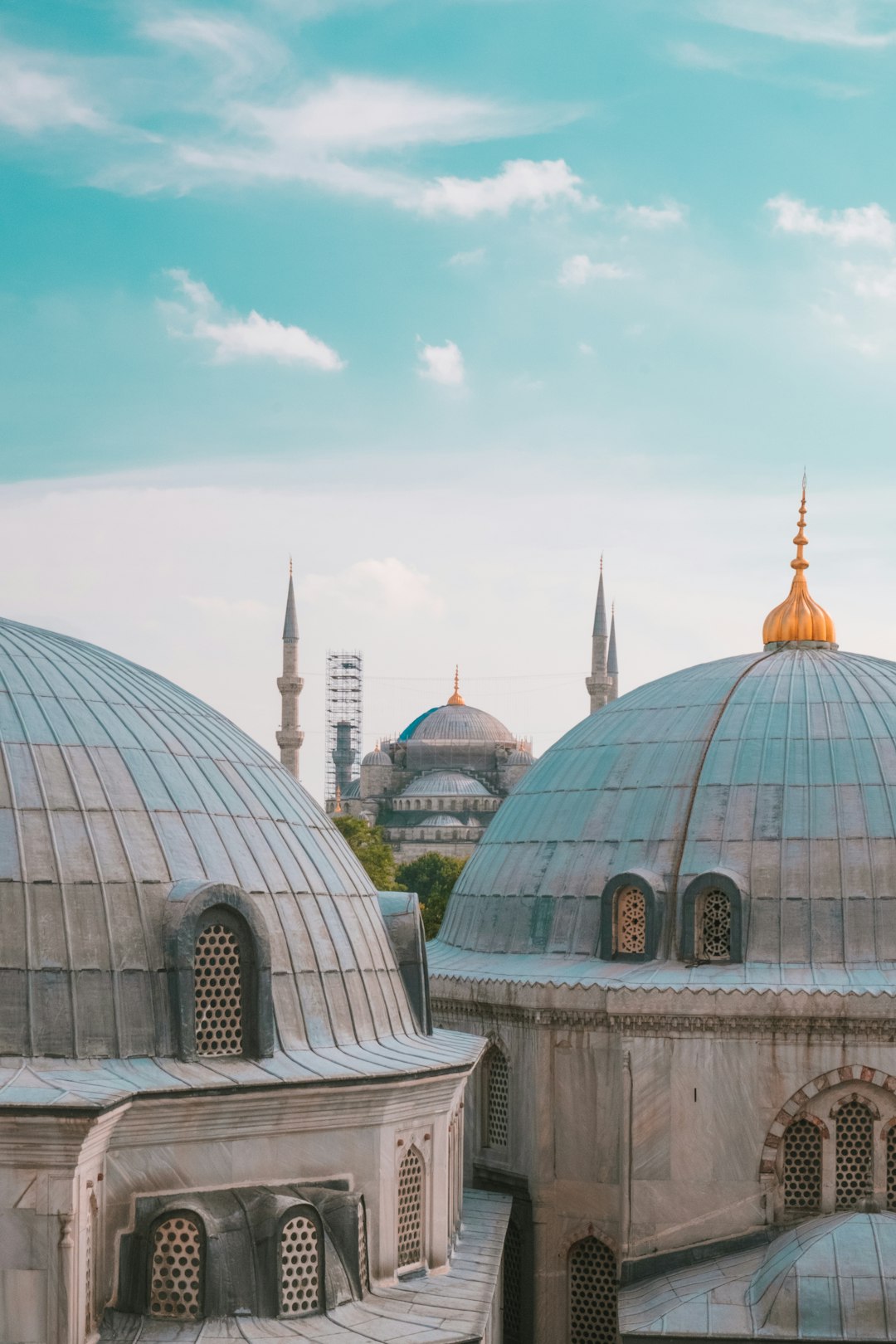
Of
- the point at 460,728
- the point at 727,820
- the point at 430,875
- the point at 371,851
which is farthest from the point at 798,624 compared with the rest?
the point at 460,728

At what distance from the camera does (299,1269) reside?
16.0 meters

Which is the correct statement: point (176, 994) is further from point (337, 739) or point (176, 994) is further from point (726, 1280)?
point (337, 739)

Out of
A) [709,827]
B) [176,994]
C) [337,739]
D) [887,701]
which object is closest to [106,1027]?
[176,994]

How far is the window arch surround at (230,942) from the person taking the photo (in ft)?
53.2

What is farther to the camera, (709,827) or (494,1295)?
(709,827)

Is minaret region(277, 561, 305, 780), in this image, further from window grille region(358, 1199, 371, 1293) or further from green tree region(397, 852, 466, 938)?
window grille region(358, 1199, 371, 1293)

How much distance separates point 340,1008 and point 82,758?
3.86 m

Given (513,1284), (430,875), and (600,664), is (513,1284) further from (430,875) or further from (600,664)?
(600,664)

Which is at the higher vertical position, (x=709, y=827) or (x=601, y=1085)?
(x=709, y=827)

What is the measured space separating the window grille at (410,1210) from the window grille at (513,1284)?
206 inches

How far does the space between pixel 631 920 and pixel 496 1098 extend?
3.23 meters

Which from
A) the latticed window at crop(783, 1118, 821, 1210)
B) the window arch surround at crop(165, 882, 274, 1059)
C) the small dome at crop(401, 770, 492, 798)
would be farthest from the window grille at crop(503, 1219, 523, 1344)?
the small dome at crop(401, 770, 492, 798)

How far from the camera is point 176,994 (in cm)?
1623

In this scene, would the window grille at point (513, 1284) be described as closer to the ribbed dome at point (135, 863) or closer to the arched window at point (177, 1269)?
the ribbed dome at point (135, 863)
